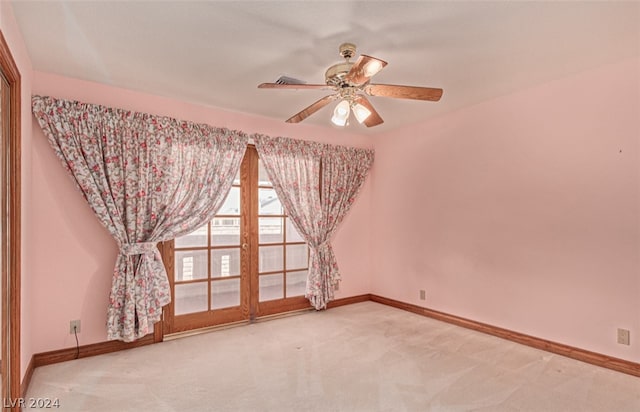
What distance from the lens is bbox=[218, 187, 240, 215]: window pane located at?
402 cm

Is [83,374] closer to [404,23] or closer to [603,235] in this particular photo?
[404,23]

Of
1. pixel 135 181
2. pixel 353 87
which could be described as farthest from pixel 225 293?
pixel 353 87

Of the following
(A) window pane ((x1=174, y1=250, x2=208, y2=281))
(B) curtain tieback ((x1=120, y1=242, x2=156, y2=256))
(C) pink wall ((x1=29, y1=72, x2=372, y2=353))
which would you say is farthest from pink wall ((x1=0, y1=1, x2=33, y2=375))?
(A) window pane ((x1=174, y1=250, x2=208, y2=281))

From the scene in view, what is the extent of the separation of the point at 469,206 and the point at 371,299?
2112mm

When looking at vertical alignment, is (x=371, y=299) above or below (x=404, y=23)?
below

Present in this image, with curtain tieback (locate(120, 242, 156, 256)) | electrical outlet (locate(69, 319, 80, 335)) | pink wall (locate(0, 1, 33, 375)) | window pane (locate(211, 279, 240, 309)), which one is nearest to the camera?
pink wall (locate(0, 1, 33, 375))

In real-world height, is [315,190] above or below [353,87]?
below

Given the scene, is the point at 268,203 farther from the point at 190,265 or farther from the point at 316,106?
the point at 316,106

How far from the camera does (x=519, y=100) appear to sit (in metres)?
3.50

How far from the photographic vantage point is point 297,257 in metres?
4.67

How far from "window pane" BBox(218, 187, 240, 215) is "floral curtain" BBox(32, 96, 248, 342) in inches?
11.2

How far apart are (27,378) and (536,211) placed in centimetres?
456

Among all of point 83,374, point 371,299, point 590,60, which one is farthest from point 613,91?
point 83,374

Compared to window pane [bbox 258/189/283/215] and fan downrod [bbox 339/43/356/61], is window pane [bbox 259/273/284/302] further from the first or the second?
fan downrod [bbox 339/43/356/61]
